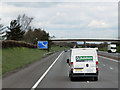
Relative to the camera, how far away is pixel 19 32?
10906cm

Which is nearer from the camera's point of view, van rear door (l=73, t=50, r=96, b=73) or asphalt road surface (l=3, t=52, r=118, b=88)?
asphalt road surface (l=3, t=52, r=118, b=88)

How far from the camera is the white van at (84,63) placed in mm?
18625

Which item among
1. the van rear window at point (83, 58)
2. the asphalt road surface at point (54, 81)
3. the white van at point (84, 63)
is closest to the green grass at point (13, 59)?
the asphalt road surface at point (54, 81)

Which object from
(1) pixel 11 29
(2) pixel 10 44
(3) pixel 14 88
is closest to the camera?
(3) pixel 14 88

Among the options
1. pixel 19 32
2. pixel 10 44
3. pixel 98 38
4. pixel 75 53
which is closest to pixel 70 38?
pixel 98 38

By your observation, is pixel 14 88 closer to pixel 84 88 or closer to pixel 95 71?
pixel 84 88

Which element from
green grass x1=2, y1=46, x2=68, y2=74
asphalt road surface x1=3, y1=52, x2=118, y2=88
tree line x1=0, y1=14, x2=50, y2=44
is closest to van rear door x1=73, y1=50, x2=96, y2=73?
asphalt road surface x1=3, y1=52, x2=118, y2=88

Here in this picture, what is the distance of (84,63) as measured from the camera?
18656mm

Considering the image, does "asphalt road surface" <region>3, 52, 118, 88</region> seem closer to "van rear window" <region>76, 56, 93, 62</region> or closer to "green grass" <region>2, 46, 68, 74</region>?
"van rear window" <region>76, 56, 93, 62</region>

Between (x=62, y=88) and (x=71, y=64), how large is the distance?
4.12 meters

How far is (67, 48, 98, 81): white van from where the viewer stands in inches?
733

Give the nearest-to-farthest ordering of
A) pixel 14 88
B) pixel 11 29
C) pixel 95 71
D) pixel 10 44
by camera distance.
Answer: pixel 14 88, pixel 95 71, pixel 10 44, pixel 11 29

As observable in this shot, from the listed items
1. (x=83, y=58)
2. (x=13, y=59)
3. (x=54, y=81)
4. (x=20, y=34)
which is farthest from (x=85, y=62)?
(x=20, y=34)

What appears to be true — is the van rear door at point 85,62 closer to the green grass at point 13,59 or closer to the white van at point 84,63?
the white van at point 84,63
